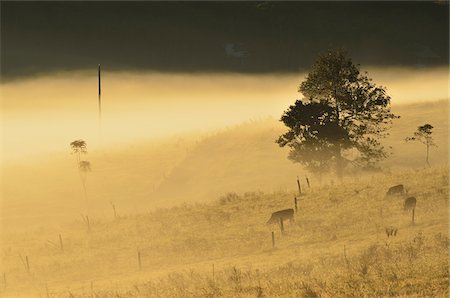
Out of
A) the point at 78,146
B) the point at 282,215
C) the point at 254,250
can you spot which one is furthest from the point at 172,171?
the point at 254,250

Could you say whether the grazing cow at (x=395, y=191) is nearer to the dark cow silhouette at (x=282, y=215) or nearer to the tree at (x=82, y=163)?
the dark cow silhouette at (x=282, y=215)

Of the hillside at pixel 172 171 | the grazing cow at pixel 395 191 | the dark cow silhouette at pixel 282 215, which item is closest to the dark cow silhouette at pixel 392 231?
the grazing cow at pixel 395 191

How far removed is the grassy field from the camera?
2378 cm

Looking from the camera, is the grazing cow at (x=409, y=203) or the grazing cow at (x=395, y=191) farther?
the grazing cow at (x=395, y=191)

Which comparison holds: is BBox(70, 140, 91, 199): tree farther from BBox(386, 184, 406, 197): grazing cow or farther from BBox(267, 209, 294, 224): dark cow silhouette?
BBox(386, 184, 406, 197): grazing cow

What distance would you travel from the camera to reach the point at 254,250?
41.1m

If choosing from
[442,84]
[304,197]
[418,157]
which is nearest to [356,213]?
[304,197]

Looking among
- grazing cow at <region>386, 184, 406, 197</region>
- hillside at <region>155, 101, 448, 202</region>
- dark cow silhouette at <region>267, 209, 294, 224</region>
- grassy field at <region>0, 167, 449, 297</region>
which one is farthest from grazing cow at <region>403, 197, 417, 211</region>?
hillside at <region>155, 101, 448, 202</region>

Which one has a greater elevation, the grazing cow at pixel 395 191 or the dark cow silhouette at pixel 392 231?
the grazing cow at pixel 395 191

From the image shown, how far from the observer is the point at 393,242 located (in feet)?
114

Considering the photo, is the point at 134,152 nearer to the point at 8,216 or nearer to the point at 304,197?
the point at 8,216

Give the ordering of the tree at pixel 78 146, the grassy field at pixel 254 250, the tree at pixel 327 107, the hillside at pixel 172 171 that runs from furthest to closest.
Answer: the tree at pixel 78 146 < the hillside at pixel 172 171 < the tree at pixel 327 107 < the grassy field at pixel 254 250

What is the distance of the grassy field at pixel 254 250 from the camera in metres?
23.8

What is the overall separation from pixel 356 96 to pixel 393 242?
28056mm
